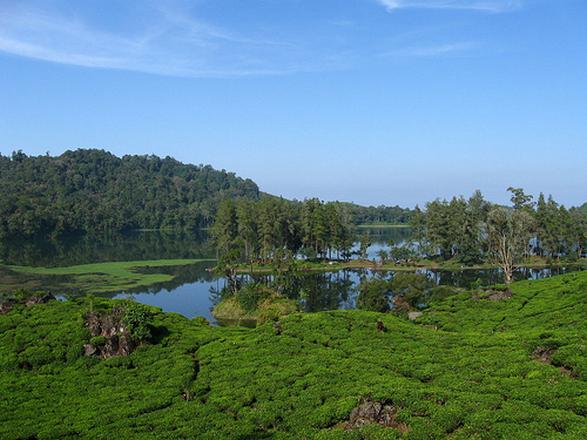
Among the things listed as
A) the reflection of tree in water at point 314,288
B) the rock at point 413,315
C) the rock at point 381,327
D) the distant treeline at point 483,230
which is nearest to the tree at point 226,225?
the reflection of tree in water at point 314,288

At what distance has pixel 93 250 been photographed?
6260 inches

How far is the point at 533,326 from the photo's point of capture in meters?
34.1

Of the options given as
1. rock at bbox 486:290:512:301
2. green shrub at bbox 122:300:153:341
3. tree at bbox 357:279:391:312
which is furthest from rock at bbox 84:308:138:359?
tree at bbox 357:279:391:312

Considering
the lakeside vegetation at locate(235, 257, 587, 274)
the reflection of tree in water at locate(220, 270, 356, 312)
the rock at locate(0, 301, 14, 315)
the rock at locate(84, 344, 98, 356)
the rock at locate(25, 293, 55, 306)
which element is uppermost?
the rock at locate(25, 293, 55, 306)

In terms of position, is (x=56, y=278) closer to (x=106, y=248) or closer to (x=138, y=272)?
(x=138, y=272)

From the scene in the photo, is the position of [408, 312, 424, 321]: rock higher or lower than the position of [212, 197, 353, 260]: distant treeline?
lower

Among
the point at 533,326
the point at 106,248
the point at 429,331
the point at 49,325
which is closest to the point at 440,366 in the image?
the point at 429,331

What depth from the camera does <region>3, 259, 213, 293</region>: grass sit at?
88.1 meters

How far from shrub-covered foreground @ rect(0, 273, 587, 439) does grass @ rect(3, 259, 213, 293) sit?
52.3m

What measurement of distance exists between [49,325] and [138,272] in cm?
7386

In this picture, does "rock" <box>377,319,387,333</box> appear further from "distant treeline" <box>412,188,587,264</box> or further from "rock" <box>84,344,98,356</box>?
"distant treeline" <box>412,188,587,264</box>

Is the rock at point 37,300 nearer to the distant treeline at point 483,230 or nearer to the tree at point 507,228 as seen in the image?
the tree at point 507,228

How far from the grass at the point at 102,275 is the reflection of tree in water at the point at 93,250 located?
11.1 m

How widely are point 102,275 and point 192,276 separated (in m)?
17.6
